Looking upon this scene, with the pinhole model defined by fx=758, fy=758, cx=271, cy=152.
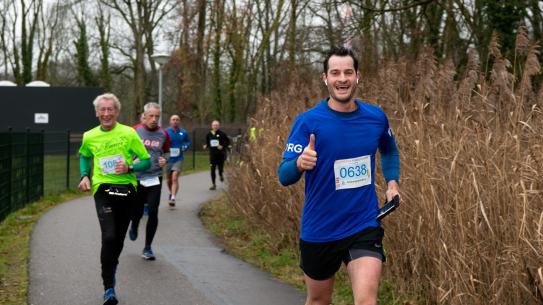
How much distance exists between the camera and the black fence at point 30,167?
12086 millimetres

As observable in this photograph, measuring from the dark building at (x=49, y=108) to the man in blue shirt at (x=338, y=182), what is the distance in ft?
120

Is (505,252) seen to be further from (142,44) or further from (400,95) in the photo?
(142,44)

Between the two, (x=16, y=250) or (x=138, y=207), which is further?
(x=16, y=250)

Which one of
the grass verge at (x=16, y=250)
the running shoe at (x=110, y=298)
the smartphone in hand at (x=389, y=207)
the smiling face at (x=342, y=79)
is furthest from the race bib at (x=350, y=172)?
the grass verge at (x=16, y=250)

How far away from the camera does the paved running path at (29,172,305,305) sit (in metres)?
6.62

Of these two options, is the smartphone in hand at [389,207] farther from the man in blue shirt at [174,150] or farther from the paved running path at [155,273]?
the man in blue shirt at [174,150]

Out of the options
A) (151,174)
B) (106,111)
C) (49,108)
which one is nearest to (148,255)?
(151,174)

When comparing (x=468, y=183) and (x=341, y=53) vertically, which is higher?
(x=341, y=53)

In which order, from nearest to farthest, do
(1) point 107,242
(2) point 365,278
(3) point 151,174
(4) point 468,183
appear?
(2) point 365,278 < (4) point 468,183 < (1) point 107,242 < (3) point 151,174

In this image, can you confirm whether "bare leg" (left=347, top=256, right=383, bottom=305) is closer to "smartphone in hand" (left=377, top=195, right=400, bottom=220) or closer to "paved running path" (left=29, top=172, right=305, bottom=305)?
"smartphone in hand" (left=377, top=195, right=400, bottom=220)

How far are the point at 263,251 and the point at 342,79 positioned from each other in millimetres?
5493

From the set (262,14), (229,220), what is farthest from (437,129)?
(262,14)

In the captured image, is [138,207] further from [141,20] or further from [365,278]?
[141,20]

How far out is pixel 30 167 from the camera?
48.6 ft
